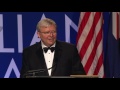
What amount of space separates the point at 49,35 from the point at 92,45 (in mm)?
730

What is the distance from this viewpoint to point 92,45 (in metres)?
3.68

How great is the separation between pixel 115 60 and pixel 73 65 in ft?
2.81

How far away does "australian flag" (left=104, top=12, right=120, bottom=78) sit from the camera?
3.69m

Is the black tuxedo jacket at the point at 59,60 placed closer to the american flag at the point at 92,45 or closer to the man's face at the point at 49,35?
the man's face at the point at 49,35

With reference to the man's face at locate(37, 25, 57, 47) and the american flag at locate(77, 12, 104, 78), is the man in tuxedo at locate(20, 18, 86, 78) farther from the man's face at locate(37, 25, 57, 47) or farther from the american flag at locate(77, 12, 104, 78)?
the american flag at locate(77, 12, 104, 78)

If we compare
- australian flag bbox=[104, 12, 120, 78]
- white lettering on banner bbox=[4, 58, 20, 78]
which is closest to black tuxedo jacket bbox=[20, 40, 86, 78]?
australian flag bbox=[104, 12, 120, 78]

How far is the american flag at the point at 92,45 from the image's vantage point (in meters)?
3.66

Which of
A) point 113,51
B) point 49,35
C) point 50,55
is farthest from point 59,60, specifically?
point 113,51

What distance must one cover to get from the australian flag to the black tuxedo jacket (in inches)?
26.4

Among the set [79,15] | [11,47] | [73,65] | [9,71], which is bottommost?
[73,65]

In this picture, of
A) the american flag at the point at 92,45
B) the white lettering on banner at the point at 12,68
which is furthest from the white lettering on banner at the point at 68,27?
the white lettering on banner at the point at 12,68

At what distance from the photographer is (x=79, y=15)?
3.94 metres
